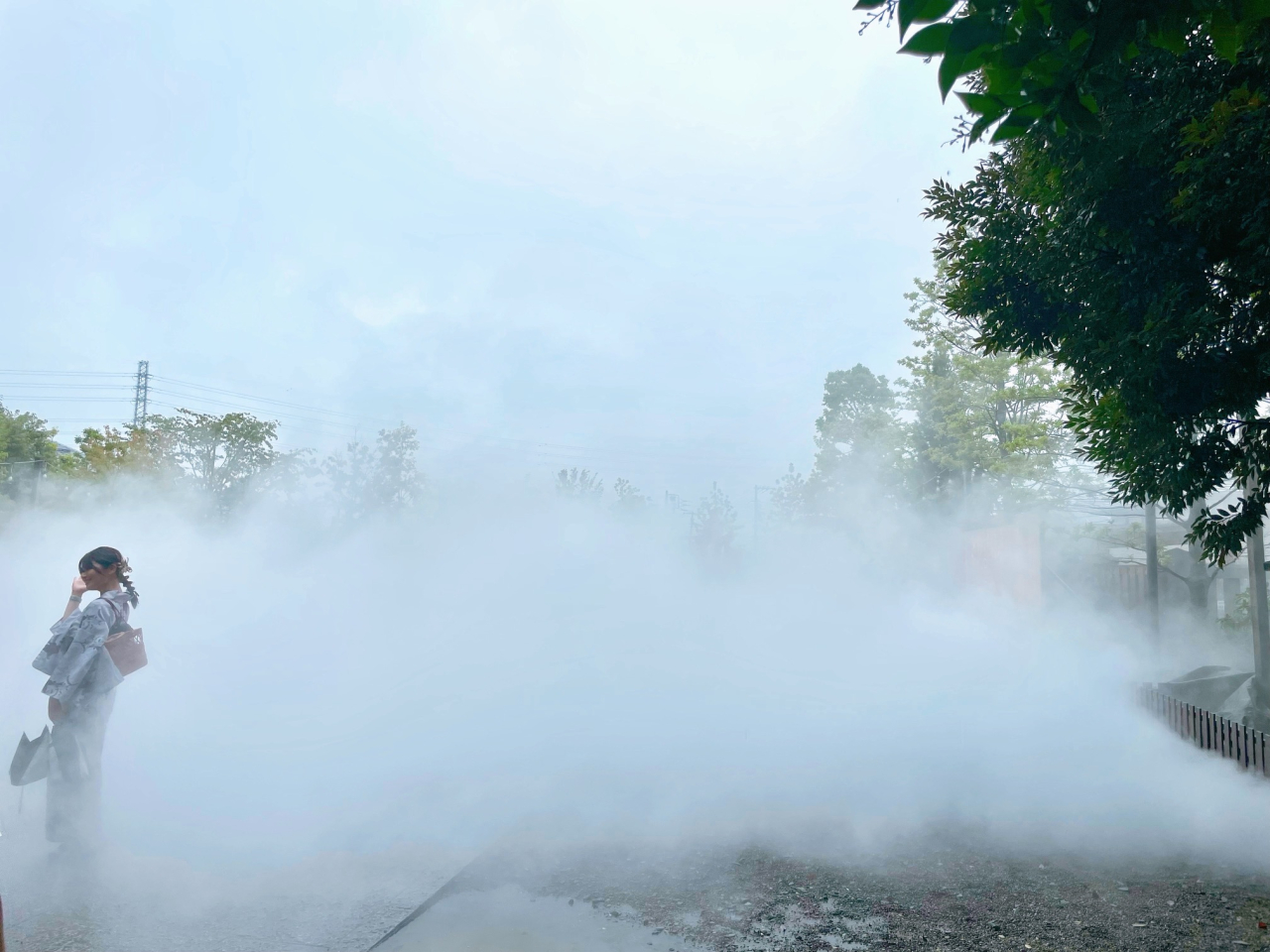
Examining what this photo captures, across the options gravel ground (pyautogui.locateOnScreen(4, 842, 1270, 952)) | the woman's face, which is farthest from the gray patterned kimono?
gravel ground (pyautogui.locateOnScreen(4, 842, 1270, 952))

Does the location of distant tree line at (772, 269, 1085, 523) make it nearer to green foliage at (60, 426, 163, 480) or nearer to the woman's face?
the woman's face

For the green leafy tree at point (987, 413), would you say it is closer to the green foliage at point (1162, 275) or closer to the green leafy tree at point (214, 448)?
the green foliage at point (1162, 275)

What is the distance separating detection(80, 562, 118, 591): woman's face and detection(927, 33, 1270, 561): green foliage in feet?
21.8

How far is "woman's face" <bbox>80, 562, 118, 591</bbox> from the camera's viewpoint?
5945 millimetres

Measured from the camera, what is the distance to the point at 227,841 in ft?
19.4

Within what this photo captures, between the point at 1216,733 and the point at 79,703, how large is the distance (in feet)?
31.6

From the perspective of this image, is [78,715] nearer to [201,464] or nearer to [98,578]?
[98,578]

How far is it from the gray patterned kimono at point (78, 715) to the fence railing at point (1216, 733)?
9.06 metres

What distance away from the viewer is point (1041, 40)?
8.12 feet

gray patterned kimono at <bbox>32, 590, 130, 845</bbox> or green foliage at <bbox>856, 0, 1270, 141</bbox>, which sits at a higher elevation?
green foliage at <bbox>856, 0, 1270, 141</bbox>

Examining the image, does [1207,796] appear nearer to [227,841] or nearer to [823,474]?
[227,841]

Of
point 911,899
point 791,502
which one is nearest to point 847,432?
point 791,502

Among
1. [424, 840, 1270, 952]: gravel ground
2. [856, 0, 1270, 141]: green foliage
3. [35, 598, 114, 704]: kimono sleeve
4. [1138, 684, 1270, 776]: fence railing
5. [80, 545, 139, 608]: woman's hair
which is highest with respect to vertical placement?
[856, 0, 1270, 141]: green foliage

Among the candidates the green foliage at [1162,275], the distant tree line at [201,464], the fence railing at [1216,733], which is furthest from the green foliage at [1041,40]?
the distant tree line at [201,464]
